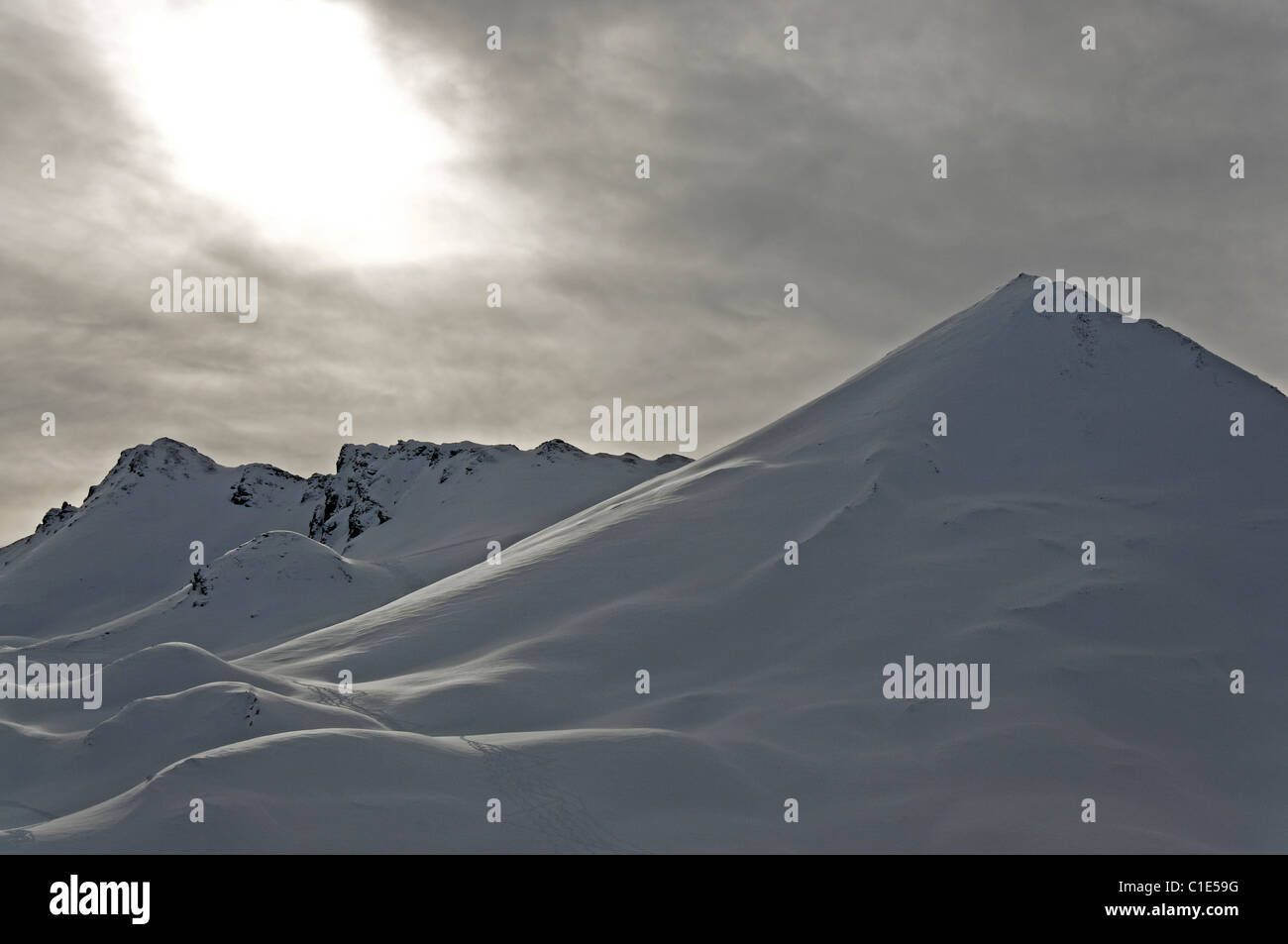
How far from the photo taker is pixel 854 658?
3934cm

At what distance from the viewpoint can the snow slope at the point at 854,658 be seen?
2689 centimetres

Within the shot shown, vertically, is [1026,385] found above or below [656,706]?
above

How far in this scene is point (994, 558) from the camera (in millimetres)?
44812

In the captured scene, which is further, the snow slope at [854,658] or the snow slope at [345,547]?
the snow slope at [345,547]

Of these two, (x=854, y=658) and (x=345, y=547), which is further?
(x=345, y=547)

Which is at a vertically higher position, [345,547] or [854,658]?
[345,547]

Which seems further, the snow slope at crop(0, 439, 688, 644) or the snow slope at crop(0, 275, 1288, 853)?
the snow slope at crop(0, 439, 688, 644)

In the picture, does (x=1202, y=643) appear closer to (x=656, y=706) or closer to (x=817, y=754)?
(x=817, y=754)

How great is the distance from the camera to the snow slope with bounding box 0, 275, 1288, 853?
Answer: 26.9 meters

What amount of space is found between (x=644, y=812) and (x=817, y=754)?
6809 mm

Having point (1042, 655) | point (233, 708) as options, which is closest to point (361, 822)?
point (233, 708)

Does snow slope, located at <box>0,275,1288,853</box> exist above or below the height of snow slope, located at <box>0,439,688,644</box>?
below
